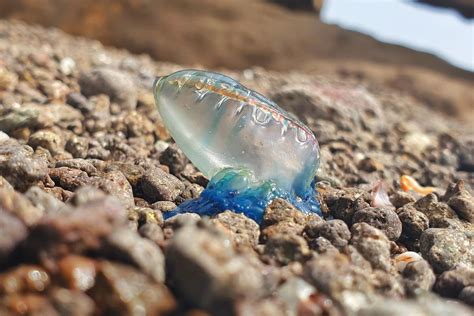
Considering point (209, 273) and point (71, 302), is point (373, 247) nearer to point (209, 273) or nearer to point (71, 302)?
point (209, 273)

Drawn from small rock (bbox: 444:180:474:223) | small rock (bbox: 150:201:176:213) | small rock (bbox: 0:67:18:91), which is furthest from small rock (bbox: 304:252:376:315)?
small rock (bbox: 0:67:18:91)

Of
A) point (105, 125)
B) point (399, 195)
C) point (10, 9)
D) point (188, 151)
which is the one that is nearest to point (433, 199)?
point (399, 195)

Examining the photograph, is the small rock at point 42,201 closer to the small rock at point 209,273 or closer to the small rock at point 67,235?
the small rock at point 67,235

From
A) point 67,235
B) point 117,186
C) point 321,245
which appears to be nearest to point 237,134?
point 117,186

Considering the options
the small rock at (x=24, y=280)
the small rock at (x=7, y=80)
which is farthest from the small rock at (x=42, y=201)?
the small rock at (x=7, y=80)

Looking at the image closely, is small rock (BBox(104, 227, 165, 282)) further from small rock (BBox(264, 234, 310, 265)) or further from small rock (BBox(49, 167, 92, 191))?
small rock (BBox(49, 167, 92, 191))

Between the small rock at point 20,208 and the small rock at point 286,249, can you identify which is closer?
the small rock at point 20,208
